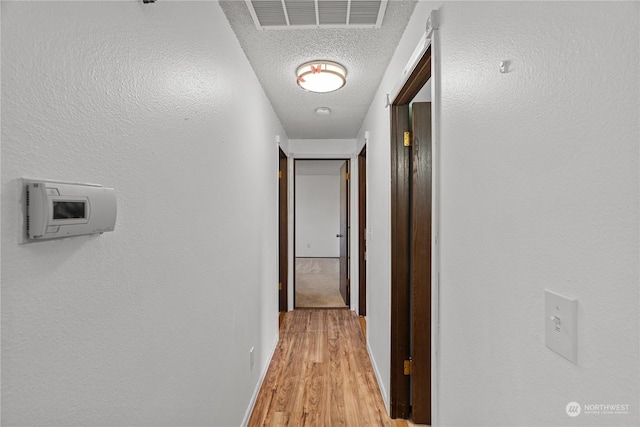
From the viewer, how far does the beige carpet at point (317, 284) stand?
4.78 meters

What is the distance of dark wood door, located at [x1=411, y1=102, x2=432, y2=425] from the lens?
2.03m

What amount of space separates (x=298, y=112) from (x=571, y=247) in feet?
9.43

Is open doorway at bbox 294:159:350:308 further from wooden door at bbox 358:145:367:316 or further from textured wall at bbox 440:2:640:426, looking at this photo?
textured wall at bbox 440:2:640:426

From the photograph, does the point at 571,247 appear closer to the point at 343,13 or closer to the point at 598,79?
the point at 598,79

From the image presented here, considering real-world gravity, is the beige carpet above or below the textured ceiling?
below

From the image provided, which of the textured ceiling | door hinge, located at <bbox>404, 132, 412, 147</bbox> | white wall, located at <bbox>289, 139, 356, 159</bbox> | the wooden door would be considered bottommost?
the wooden door

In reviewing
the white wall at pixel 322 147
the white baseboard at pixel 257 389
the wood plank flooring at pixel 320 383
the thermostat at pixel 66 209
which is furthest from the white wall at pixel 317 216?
the thermostat at pixel 66 209

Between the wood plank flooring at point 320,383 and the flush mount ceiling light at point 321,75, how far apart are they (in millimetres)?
2183

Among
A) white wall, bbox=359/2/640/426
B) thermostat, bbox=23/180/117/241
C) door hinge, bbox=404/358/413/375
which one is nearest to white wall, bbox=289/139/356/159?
door hinge, bbox=404/358/413/375

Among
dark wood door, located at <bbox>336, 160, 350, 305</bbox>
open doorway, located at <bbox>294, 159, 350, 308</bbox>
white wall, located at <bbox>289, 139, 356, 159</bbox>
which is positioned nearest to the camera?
white wall, located at <bbox>289, 139, 356, 159</bbox>

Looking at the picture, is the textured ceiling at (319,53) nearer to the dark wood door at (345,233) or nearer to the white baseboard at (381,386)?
the dark wood door at (345,233)

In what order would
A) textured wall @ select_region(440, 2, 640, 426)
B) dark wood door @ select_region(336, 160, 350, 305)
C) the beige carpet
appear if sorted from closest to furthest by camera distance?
textured wall @ select_region(440, 2, 640, 426) → dark wood door @ select_region(336, 160, 350, 305) → the beige carpet

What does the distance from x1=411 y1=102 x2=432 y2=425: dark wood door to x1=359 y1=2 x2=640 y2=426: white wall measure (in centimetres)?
83

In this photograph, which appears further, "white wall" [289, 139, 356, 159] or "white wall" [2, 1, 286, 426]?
"white wall" [289, 139, 356, 159]
